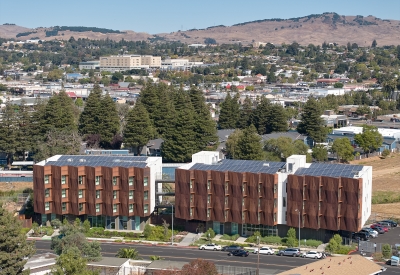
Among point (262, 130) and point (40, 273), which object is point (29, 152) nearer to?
point (262, 130)

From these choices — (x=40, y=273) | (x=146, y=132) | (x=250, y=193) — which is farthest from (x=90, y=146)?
(x=40, y=273)

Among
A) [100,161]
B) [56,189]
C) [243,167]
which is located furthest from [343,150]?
[56,189]

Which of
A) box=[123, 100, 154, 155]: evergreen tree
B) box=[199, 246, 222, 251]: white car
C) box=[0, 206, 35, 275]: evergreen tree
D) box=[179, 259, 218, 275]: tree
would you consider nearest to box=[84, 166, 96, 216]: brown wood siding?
box=[199, 246, 222, 251]: white car

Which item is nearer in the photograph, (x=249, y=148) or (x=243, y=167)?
(x=243, y=167)

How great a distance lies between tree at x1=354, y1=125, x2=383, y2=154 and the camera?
315ft

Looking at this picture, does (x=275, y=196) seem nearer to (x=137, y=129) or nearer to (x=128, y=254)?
(x=128, y=254)

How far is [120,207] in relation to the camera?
60812mm

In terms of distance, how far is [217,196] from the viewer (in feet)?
193

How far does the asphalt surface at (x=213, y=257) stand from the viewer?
165 feet

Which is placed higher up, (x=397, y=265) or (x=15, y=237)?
(x=15, y=237)

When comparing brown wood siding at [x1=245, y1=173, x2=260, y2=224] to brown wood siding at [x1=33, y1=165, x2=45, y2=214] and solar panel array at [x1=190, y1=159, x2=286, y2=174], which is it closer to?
solar panel array at [x1=190, y1=159, x2=286, y2=174]

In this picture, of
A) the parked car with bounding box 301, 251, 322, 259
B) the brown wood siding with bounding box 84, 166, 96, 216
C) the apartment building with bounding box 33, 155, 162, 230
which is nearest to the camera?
the parked car with bounding box 301, 251, 322, 259

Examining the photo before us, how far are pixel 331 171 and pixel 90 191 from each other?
18.2 m

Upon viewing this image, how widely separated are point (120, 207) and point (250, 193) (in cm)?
1013
